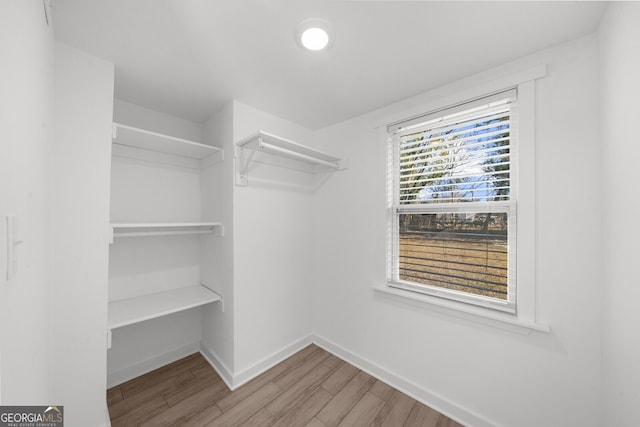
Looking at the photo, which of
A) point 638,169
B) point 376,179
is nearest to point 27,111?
point 376,179

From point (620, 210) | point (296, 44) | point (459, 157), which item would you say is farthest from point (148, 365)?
point (620, 210)

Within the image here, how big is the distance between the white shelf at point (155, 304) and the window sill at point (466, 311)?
4.89 feet

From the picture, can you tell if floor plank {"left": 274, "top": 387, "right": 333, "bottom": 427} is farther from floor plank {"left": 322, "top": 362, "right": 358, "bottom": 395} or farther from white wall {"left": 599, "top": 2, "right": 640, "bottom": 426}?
white wall {"left": 599, "top": 2, "right": 640, "bottom": 426}

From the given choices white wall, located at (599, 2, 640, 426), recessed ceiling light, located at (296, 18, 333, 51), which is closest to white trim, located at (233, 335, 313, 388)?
white wall, located at (599, 2, 640, 426)

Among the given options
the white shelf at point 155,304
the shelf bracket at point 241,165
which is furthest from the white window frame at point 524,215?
the white shelf at point 155,304

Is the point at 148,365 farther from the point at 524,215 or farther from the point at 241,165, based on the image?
the point at 524,215

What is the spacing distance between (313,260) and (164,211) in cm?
151

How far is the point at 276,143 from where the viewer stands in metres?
2.10

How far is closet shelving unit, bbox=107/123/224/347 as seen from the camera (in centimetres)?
163

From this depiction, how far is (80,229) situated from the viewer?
4.48 ft

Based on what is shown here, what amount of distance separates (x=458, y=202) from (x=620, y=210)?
727 millimetres

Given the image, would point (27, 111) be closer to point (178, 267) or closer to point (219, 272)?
point (219, 272)

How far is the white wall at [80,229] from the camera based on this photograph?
4.27 feet

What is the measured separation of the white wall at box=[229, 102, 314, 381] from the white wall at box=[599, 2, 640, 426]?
2070 mm
